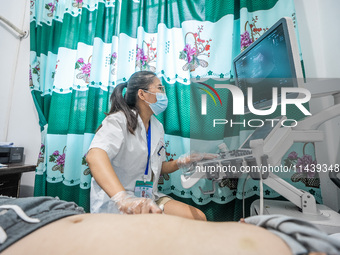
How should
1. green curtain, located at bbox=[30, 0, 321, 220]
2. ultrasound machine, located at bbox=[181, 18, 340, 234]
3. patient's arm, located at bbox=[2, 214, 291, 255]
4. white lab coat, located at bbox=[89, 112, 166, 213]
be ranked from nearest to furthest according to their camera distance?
patient's arm, located at bbox=[2, 214, 291, 255] < ultrasound machine, located at bbox=[181, 18, 340, 234] < white lab coat, located at bbox=[89, 112, 166, 213] < green curtain, located at bbox=[30, 0, 321, 220]

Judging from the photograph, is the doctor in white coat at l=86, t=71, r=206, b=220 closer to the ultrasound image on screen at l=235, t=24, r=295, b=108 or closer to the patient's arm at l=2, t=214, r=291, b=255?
the patient's arm at l=2, t=214, r=291, b=255

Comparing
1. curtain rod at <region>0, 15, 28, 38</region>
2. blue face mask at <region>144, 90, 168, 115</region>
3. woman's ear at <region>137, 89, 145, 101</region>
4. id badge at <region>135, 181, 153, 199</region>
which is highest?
curtain rod at <region>0, 15, 28, 38</region>

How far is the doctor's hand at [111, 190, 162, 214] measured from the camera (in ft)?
2.06

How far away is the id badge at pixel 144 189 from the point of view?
1062mm

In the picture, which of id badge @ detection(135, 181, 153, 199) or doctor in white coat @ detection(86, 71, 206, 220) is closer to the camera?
doctor in white coat @ detection(86, 71, 206, 220)

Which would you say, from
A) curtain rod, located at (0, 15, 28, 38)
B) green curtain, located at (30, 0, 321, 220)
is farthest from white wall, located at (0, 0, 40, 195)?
green curtain, located at (30, 0, 321, 220)

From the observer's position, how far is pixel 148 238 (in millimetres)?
371

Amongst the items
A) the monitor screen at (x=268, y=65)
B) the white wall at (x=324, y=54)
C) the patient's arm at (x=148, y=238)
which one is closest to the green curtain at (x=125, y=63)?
the white wall at (x=324, y=54)

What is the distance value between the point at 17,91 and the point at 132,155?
1619mm

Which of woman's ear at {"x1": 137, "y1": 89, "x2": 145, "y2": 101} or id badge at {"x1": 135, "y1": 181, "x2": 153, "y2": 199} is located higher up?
woman's ear at {"x1": 137, "y1": 89, "x2": 145, "y2": 101}

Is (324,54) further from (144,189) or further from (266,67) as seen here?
(144,189)

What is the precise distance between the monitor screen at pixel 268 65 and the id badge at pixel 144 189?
2.53 feet

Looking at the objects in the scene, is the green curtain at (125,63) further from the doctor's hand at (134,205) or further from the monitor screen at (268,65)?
the doctor's hand at (134,205)

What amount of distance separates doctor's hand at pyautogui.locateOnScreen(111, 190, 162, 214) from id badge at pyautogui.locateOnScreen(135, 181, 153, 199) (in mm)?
341
